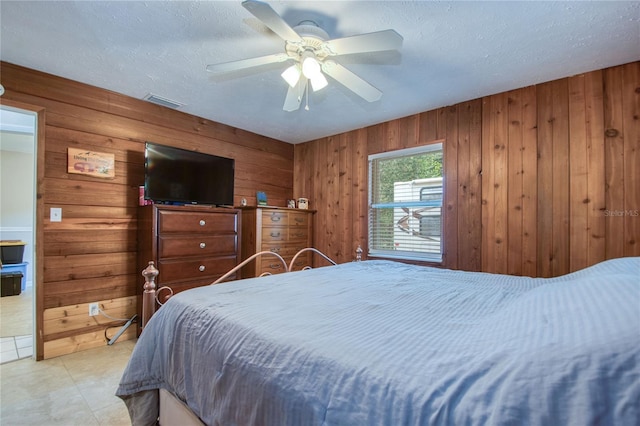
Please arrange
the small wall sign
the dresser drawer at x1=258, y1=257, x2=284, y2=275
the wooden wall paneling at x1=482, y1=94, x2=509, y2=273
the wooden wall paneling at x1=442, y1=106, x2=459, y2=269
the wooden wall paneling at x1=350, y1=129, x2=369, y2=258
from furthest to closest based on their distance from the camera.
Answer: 1. the wooden wall paneling at x1=350, y1=129, x2=369, y2=258
2. the dresser drawer at x1=258, y1=257, x2=284, y2=275
3. the wooden wall paneling at x1=442, y1=106, x2=459, y2=269
4. the wooden wall paneling at x1=482, y1=94, x2=509, y2=273
5. the small wall sign

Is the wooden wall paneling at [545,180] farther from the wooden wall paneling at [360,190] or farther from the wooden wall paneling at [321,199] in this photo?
the wooden wall paneling at [321,199]

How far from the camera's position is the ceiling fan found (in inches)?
58.1

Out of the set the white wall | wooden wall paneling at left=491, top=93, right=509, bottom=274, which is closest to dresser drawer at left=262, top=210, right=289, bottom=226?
wooden wall paneling at left=491, top=93, right=509, bottom=274

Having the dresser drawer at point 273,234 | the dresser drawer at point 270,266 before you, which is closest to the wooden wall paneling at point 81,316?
the dresser drawer at point 270,266

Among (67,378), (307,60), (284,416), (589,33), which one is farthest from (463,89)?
(67,378)

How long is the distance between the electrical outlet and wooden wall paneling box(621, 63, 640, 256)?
430 cm

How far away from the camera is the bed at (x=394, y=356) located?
1.76ft

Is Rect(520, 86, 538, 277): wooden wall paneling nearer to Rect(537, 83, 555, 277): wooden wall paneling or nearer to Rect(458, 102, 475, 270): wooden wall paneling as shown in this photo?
Rect(537, 83, 555, 277): wooden wall paneling

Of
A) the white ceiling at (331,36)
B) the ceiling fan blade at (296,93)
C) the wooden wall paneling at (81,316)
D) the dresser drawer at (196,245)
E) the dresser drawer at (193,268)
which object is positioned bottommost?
the wooden wall paneling at (81,316)

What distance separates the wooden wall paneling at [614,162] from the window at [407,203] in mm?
1253

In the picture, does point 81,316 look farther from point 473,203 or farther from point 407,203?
point 473,203

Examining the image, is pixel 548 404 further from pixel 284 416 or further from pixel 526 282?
pixel 526 282

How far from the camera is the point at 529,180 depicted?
2.57m

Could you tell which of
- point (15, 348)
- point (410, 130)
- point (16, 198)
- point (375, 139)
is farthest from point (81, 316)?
point (16, 198)
